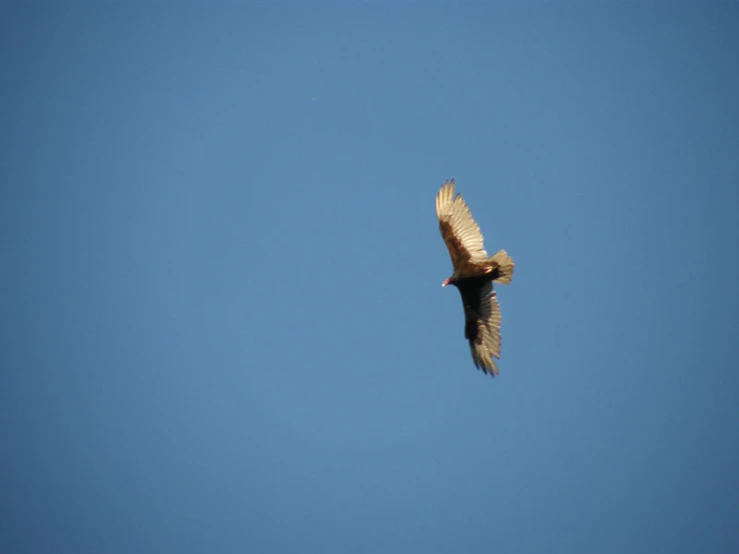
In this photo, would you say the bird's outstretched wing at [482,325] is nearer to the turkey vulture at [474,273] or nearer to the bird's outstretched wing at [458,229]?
the turkey vulture at [474,273]

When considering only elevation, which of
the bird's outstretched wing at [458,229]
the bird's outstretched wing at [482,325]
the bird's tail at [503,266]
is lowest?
the bird's outstretched wing at [482,325]

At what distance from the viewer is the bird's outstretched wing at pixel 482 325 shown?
18.0 metres

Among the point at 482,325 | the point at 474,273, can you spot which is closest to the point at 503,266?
the point at 474,273

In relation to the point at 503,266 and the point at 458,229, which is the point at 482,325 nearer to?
the point at 503,266

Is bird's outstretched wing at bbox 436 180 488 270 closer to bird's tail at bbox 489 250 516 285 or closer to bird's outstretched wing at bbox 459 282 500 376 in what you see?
bird's tail at bbox 489 250 516 285

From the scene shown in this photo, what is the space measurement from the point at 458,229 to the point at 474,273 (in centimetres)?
111

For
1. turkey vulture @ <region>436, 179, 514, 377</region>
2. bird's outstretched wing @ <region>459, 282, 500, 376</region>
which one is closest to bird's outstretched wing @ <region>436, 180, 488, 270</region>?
turkey vulture @ <region>436, 179, 514, 377</region>

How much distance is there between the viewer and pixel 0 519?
241ft

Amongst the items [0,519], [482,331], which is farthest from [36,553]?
[482,331]

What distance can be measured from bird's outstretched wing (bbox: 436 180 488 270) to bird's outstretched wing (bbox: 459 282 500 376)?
0.87 meters

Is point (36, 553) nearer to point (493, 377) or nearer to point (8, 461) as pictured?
point (8, 461)

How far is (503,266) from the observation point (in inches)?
671

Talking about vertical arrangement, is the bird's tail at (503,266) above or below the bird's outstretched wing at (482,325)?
above

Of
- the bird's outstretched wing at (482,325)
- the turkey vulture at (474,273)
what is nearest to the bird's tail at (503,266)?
the turkey vulture at (474,273)
